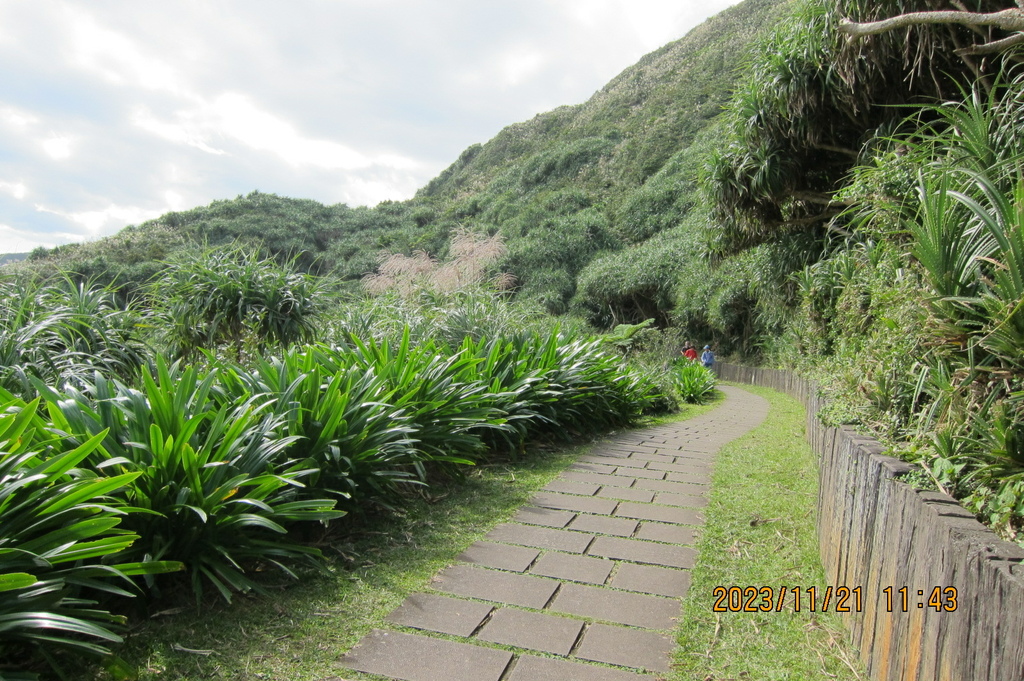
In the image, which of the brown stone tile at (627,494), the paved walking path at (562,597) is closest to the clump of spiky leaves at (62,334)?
the paved walking path at (562,597)

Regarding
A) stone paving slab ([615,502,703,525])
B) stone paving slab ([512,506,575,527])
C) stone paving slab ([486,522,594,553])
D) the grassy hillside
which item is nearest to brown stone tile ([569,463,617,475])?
stone paving slab ([615,502,703,525])

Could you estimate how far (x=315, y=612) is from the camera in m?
2.31

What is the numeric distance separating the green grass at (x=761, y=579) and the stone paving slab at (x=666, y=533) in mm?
85

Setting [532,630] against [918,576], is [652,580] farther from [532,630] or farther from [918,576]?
[918,576]

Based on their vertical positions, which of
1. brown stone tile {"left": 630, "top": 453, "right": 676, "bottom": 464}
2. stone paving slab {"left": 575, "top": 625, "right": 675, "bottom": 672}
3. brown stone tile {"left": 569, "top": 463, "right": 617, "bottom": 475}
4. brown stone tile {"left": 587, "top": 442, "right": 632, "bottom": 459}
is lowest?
brown stone tile {"left": 630, "top": 453, "right": 676, "bottom": 464}

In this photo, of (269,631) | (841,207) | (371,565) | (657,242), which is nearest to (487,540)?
(371,565)

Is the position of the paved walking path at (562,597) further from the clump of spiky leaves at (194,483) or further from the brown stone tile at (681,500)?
the clump of spiky leaves at (194,483)

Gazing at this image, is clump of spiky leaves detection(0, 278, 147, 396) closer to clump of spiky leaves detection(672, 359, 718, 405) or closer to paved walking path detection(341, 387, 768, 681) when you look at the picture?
paved walking path detection(341, 387, 768, 681)

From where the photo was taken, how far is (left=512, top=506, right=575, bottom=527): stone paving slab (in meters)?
3.43

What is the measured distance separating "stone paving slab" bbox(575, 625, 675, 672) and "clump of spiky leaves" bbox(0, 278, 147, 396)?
302cm

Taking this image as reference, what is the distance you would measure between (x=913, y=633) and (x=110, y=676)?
2.14 metres

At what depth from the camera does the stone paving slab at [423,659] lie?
76.6 inches

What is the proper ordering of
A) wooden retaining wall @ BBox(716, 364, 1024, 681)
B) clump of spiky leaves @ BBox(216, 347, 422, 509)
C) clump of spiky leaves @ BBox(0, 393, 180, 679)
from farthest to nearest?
clump of spiky leaves @ BBox(216, 347, 422, 509) → clump of spiky leaves @ BBox(0, 393, 180, 679) → wooden retaining wall @ BBox(716, 364, 1024, 681)

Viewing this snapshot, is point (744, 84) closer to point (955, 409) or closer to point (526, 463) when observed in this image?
point (526, 463)
